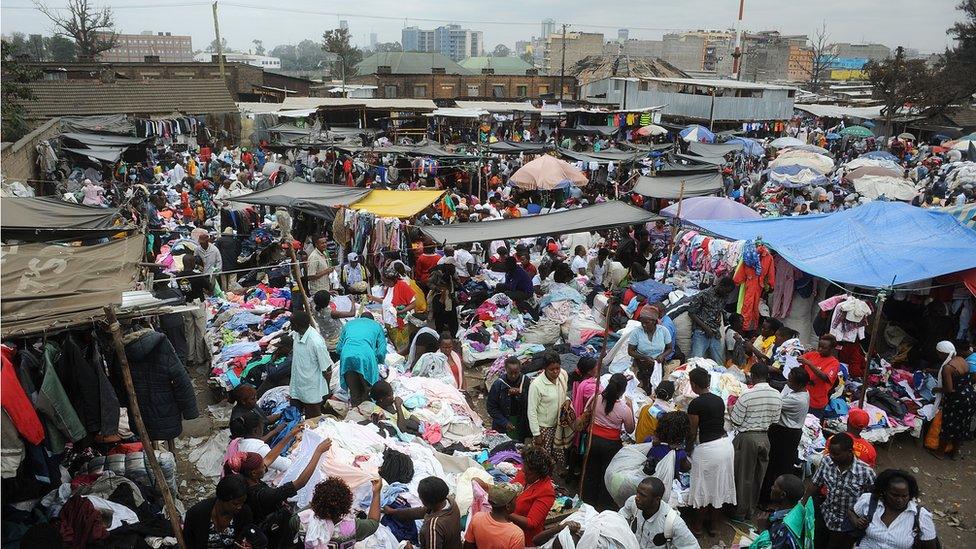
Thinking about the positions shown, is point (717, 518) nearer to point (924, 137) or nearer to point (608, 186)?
point (608, 186)

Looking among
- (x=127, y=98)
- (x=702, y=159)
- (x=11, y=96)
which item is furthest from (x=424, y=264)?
(x=127, y=98)

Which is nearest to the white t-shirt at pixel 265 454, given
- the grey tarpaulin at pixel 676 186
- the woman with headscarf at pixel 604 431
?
the woman with headscarf at pixel 604 431

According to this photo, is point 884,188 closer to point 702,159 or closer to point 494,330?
point 702,159

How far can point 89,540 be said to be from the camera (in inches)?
159

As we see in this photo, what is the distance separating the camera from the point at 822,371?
6.31 metres

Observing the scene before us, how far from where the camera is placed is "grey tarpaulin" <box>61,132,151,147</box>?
1841cm

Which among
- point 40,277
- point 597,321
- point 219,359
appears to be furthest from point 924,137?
point 40,277

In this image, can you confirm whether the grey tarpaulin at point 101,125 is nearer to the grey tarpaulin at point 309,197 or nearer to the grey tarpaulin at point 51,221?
the grey tarpaulin at point 309,197

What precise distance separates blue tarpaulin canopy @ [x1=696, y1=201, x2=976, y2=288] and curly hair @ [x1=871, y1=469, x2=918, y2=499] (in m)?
3.69

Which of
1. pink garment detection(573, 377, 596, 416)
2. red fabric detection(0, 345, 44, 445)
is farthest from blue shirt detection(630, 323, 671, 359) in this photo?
red fabric detection(0, 345, 44, 445)

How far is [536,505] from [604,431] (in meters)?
1.38

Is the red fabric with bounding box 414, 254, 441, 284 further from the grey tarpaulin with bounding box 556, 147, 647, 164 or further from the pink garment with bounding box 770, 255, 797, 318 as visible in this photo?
the grey tarpaulin with bounding box 556, 147, 647, 164

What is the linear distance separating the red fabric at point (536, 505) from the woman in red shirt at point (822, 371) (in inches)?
138

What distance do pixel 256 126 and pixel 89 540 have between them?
29.3m
